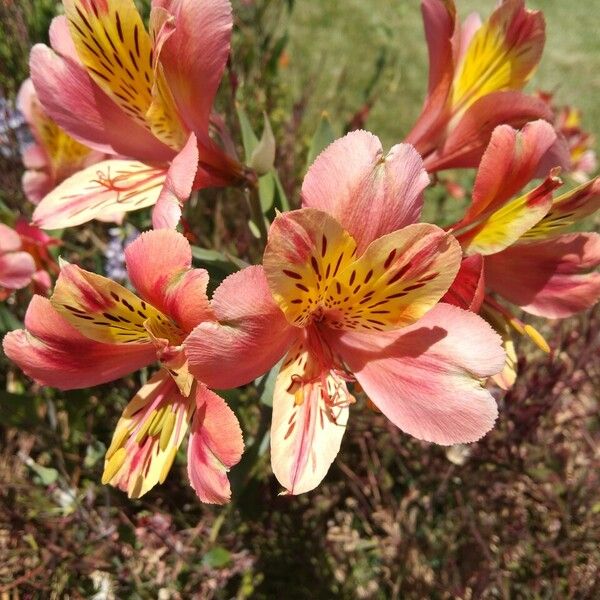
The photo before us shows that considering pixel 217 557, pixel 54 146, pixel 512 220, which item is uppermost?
pixel 512 220

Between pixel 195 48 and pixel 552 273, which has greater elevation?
pixel 195 48

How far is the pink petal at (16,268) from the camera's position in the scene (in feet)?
3.53

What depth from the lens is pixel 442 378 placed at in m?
0.80

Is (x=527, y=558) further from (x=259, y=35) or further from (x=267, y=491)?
(x=259, y=35)

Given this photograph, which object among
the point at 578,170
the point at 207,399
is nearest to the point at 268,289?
the point at 207,399

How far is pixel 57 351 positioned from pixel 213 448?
0.85 ft

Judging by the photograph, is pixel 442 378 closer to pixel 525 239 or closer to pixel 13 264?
pixel 525 239

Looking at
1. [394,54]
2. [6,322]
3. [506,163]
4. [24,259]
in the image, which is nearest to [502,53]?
[506,163]

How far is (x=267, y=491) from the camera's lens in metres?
1.64

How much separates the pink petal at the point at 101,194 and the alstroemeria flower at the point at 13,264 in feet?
0.36

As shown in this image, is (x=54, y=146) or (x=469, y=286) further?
(x=54, y=146)

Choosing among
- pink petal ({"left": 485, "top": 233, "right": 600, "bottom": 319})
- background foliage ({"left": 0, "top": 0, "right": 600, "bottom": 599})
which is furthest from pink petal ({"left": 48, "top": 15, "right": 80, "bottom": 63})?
pink petal ({"left": 485, "top": 233, "right": 600, "bottom": 319})

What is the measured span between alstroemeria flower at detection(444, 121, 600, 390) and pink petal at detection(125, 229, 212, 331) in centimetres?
35

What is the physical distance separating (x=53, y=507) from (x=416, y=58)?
3.70 meters
